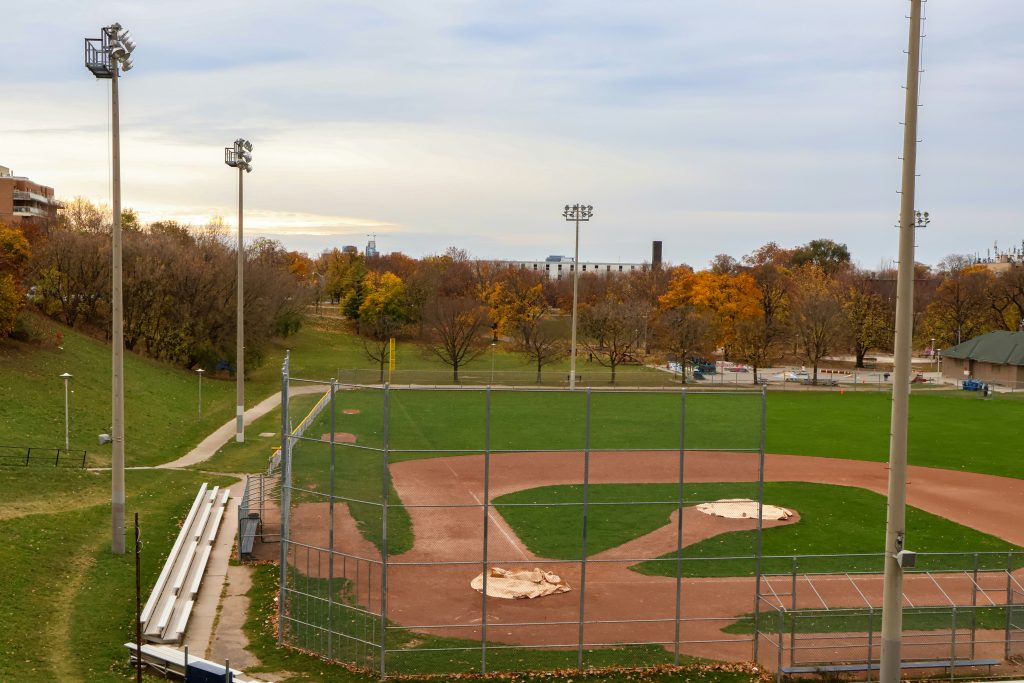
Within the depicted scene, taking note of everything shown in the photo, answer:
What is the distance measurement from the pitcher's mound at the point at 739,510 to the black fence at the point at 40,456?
23450mm

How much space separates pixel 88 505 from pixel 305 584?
11572 millimetres

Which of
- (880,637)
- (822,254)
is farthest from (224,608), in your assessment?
(822,254)

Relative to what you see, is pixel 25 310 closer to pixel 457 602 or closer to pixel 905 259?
pixel 457 602

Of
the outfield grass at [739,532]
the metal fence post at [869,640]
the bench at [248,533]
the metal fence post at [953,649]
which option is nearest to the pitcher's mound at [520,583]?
the outfield grass at [739,532]

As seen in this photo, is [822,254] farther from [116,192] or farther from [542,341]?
[116,192]

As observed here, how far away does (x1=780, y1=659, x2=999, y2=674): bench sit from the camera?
19.2 m

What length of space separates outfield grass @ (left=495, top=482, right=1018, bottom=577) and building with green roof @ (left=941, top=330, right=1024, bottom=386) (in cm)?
4696

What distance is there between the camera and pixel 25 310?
5591 centimetres

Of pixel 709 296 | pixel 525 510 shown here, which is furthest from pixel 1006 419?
pixel 525 510

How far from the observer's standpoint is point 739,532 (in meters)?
30.4

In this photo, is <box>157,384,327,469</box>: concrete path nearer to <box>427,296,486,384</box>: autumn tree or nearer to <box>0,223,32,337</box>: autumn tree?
<box>0,223,32,337</box>: autumn tree

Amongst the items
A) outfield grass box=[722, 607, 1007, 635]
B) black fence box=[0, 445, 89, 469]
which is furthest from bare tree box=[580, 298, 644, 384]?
outfield grass box=[722, 607, 1007, 635]

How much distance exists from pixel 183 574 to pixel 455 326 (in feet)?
175

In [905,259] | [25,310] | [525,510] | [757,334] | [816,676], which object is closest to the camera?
[905,259]
